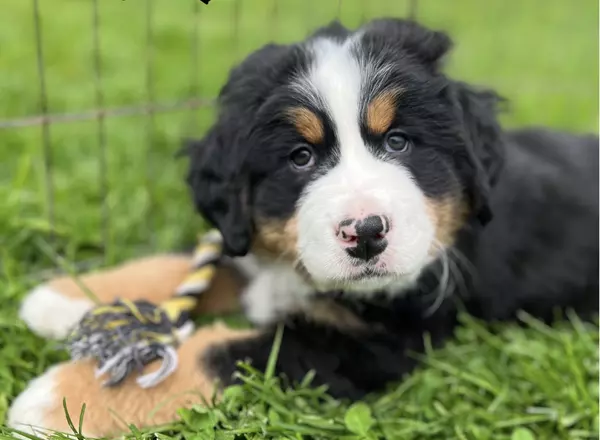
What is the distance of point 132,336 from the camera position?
220 centimetres

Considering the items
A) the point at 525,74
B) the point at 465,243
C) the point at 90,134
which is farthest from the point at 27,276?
the point at 525,74

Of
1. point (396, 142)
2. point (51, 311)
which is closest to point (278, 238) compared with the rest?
point (396, 142)

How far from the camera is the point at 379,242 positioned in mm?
1902

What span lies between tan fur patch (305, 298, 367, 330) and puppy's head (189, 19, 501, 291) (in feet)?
0.64

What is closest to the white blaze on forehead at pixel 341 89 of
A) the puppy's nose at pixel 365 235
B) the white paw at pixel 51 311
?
the puppy's nose at pixel 365 235

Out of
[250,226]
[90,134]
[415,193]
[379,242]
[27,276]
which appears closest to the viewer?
[379,242]

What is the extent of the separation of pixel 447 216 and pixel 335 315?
0.52 metres

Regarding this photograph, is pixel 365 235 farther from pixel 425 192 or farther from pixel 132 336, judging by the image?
pixel 132 336

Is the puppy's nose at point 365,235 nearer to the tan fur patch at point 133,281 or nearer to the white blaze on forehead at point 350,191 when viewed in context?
the white blaze on forehead at point 350,191

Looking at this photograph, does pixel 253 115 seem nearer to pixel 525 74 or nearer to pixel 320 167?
pixel 320 167

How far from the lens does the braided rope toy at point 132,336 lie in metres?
2.11

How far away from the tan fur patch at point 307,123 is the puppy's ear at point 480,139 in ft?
1.41

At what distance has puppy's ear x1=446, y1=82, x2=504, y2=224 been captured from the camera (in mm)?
2154

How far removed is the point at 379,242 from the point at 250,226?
478 mm
